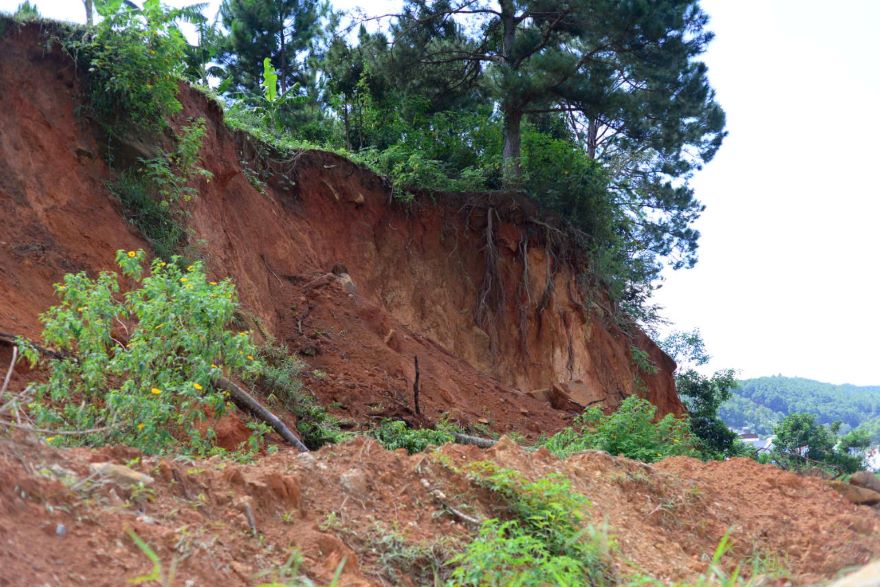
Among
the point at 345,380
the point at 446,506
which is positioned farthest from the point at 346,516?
the point at 345,380

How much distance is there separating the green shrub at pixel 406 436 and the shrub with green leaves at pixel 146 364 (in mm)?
2943

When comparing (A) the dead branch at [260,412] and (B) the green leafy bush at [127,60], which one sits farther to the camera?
(B) the green leafy bush at [127,60]

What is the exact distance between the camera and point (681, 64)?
18.5m

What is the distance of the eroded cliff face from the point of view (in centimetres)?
955

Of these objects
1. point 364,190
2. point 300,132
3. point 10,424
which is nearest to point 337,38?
point 300,132

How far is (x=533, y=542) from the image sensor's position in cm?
501

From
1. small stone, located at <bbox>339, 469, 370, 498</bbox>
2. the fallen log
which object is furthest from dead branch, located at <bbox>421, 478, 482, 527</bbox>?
the fallen log

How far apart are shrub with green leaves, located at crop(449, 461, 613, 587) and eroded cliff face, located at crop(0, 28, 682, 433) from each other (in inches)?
181

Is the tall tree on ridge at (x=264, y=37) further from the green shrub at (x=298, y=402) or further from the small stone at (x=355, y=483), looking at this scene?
the small stone at (x=355, y=483)

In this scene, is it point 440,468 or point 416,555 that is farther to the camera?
point 440,468

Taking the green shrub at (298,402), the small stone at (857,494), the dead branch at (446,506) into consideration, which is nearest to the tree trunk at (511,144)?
the green shrub at (298,402)

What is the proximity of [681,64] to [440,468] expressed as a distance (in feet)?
48.6

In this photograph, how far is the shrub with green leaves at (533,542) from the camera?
15.2 ft

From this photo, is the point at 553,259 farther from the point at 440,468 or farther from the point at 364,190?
the point at 440,468
